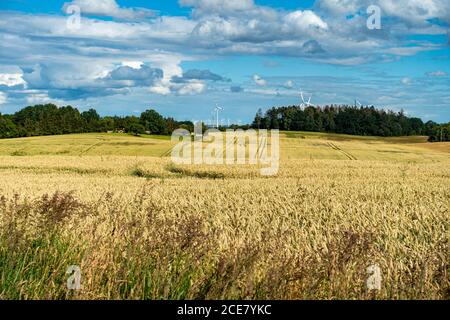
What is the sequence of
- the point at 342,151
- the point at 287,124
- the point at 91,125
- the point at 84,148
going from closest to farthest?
the point at 342,151 < the point at 84,148 < the point at 91,125 < the point at 287,124

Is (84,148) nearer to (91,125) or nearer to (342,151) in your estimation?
(342,151)

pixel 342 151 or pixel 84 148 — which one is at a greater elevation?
pixel 84 148

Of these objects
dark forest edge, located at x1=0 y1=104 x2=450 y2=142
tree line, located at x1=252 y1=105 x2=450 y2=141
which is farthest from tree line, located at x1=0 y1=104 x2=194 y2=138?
tree line, located at x1=252 y1=105 x2=450 y2=141

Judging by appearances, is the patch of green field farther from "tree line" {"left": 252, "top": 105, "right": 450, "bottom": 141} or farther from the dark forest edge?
"tree line" {"left": 252, "top": 105, "right": 450, "bottom": 141}

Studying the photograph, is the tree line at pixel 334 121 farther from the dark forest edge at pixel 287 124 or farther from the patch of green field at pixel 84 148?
the patch of green field at pixel 84 148

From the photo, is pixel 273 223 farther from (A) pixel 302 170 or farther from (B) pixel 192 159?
(B) pixel 192 159

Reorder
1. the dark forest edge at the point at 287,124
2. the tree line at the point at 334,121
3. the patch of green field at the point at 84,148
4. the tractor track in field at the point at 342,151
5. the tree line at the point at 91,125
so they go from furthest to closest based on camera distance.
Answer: the tree line at the point at 334,121, the dark forest edge at the point at 287,124, the tree line at the point at 91,125, the patch of green field at the point at 84,148, the tractor track in field at the point at 342,151

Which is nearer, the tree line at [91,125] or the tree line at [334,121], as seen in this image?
the tree line at [91,125]

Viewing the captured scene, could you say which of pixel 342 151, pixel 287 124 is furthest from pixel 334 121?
pixel 342 151

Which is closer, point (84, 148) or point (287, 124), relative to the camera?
point (84, 148)

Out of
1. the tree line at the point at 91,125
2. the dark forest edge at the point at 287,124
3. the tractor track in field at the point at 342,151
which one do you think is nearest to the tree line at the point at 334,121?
the dark forest edge at the point at 287,124
